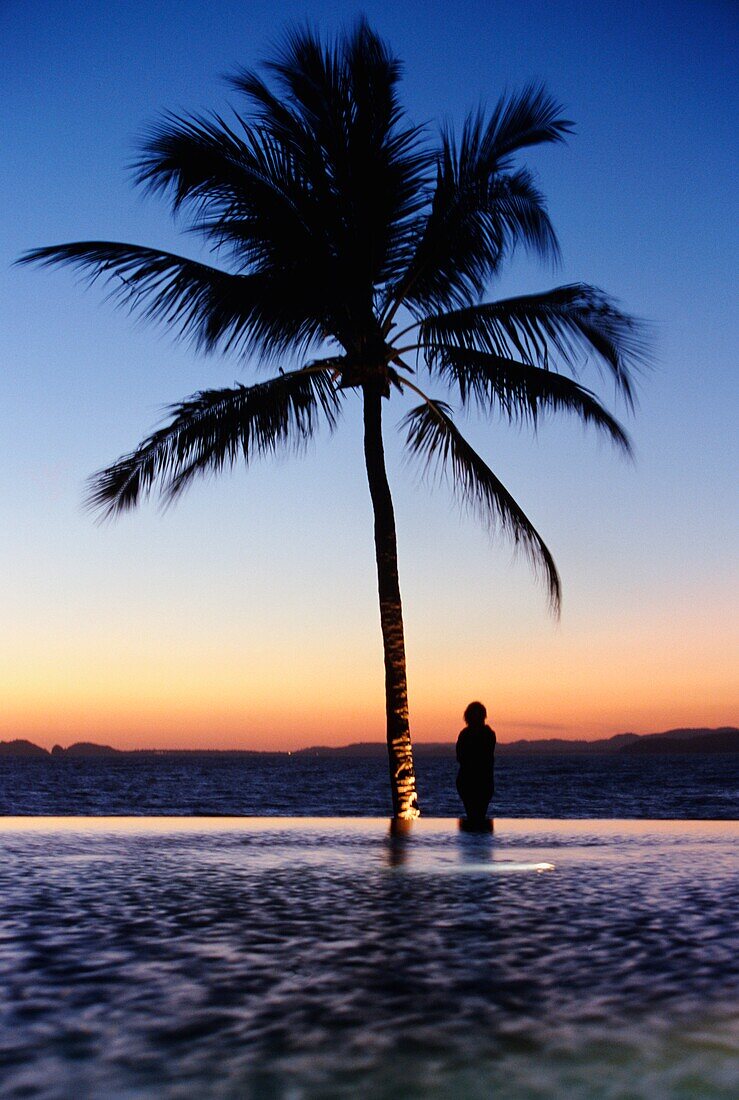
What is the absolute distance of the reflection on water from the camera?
1499 mm

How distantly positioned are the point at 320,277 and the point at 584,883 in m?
8.47

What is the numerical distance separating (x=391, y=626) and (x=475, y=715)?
2.02m

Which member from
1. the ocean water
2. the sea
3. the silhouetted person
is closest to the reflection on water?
the sea

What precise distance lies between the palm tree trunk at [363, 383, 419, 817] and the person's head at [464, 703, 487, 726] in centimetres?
160

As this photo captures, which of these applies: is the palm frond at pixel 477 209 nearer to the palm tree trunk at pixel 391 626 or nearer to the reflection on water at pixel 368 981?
the palm tree trunk at pixel 391 626

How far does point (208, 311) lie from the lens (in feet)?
37.3

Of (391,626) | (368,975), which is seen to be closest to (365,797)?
(391,626)

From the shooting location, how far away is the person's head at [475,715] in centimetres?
951

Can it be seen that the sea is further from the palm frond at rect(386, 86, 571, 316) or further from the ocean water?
the ocean water

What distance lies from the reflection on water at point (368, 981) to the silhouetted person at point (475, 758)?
4618 mm

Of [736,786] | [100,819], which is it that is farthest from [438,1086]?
[736,786]

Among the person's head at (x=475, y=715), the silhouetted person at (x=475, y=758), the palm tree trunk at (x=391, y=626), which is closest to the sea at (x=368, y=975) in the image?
the silhouetted person at (x=475, y=758)

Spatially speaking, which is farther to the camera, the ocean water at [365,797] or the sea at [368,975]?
the ocean water at [365,797]

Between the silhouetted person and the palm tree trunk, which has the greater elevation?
the palm tree trunk
